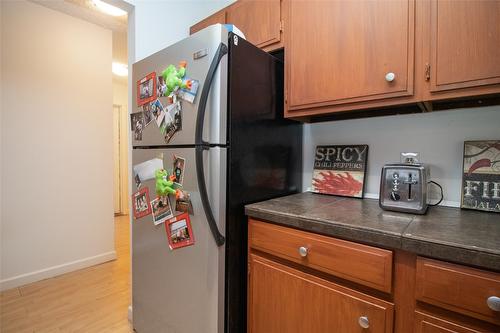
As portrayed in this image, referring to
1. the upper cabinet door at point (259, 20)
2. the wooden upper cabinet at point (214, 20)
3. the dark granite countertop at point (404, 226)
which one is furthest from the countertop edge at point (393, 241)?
the wooden upper cabinet at point (214, 20)

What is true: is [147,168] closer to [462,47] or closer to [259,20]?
[259,20]

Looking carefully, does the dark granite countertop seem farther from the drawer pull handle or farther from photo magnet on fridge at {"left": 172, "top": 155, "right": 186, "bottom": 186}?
photo magnet on fridge at {"left": 172, "top": 155, "right": 186, "bottom": 186}

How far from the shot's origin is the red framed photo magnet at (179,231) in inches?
44.6

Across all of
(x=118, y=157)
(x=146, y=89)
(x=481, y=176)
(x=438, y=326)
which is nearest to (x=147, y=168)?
(x=146, y=89)

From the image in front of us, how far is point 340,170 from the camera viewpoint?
4.78 ft

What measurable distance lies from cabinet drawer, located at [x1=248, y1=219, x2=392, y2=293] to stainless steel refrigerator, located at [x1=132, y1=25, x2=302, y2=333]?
0.18 metres

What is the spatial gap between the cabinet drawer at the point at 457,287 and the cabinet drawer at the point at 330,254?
0.09 meters

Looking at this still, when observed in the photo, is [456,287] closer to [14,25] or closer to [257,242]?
[257,242]

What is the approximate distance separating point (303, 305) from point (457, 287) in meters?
0.51

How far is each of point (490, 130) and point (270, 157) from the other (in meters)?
0.99

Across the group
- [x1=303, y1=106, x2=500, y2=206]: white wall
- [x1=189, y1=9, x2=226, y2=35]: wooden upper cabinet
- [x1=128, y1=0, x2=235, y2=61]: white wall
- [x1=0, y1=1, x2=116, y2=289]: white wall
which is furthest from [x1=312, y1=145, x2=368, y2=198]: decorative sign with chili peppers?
[x1=0, y1=1, x2=116, y2=289]: white wall

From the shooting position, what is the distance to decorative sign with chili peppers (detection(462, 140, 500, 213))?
104 cm

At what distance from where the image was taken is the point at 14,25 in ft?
6.97

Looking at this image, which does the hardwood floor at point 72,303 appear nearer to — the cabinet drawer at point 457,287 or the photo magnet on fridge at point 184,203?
the photo magnet on fridge at point 184,203
